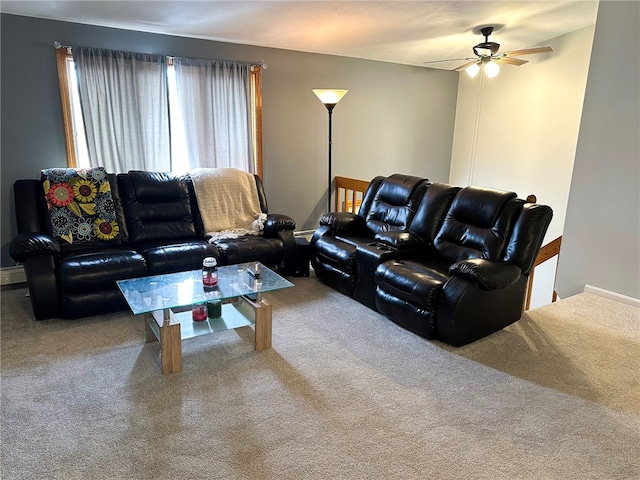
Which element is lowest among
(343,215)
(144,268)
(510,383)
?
(510,383)

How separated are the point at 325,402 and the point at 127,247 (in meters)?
2.39

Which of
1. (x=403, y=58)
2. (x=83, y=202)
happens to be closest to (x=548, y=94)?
(x=403, y=58)

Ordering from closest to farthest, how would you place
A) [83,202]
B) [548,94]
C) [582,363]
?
1. [582,363]
2. [83,202]
3. [548,94]

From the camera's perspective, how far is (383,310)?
343cm

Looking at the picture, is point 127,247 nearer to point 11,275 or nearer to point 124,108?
point 11,275

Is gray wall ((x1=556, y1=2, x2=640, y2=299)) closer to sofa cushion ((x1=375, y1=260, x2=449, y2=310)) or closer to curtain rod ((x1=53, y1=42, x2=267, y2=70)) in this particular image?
sofa cushion ((x1=375, y1=260, x2=449, y2=310))

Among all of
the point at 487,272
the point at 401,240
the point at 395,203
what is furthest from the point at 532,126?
the point at 487,272

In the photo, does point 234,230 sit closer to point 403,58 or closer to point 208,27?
point 208,27

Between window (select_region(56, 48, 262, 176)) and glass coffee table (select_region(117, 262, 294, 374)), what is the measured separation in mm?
1851

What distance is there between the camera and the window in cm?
402

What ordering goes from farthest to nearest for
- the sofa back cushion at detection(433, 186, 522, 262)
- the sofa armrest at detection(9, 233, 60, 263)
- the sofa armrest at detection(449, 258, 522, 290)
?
the sofa back cushion at detection(433, 186, 522, 262) → the sofa armrest at detection(9, 233, 60, 263) → the sofa armrest at detection(449, 258, 522, 290)

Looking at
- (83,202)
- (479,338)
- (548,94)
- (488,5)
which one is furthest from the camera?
(548,94)

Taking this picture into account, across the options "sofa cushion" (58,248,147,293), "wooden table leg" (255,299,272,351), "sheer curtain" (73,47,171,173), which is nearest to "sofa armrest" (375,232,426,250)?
"wooden table leg" (255,299,272,351)

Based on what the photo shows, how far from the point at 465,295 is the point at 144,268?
2.39 meters
